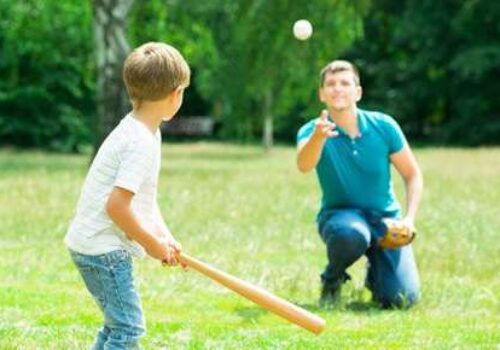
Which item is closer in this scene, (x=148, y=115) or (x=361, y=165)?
(x=148, y=115)

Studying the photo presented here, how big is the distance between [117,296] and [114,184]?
51 cm

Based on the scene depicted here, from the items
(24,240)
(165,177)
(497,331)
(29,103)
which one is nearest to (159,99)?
(497,331)

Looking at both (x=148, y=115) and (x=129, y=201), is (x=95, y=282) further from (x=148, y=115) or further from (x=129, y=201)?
(x=148, y=115)

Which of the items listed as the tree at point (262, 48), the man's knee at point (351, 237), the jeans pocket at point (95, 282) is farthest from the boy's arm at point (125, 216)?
the tree at point (262, 48)

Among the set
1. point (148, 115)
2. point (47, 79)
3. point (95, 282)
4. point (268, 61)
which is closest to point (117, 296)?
point (95, 282)

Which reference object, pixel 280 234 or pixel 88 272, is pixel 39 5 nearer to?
pixel 280 234

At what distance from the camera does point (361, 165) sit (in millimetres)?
7879

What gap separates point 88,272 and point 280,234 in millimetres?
6933

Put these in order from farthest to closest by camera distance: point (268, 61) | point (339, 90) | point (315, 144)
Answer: point (268, 61), point (339, 90), point (315, 144)

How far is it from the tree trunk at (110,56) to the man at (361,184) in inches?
540

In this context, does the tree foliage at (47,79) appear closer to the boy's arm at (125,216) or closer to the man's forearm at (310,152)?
the man's forearm at (310,152)

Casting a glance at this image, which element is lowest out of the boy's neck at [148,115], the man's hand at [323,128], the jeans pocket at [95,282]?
the jeans pocket at [95,282]

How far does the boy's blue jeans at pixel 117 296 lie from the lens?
15.9ft

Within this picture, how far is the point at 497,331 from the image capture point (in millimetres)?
6633
